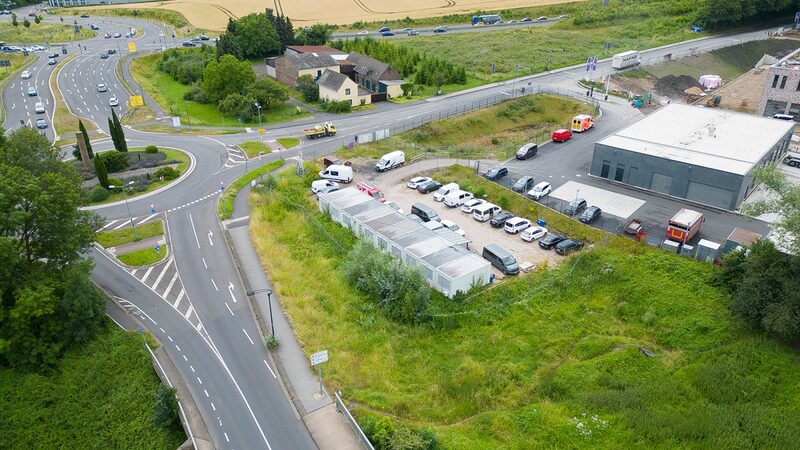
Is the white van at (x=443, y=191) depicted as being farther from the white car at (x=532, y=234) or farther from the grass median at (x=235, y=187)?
the grass median at (x=235, y=187)

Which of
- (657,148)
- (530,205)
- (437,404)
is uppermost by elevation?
(657,148)

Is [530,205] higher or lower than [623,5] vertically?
lower

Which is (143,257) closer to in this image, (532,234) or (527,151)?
(532,234)

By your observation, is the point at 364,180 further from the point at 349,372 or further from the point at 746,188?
the point at 746,188

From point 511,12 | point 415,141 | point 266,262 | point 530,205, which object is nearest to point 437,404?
point 266,262

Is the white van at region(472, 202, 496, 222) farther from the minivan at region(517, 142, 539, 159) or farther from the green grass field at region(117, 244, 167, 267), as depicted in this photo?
the green grass field at region(117, 244, 167, 267)

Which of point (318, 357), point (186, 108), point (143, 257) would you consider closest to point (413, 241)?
point (318, 357)
